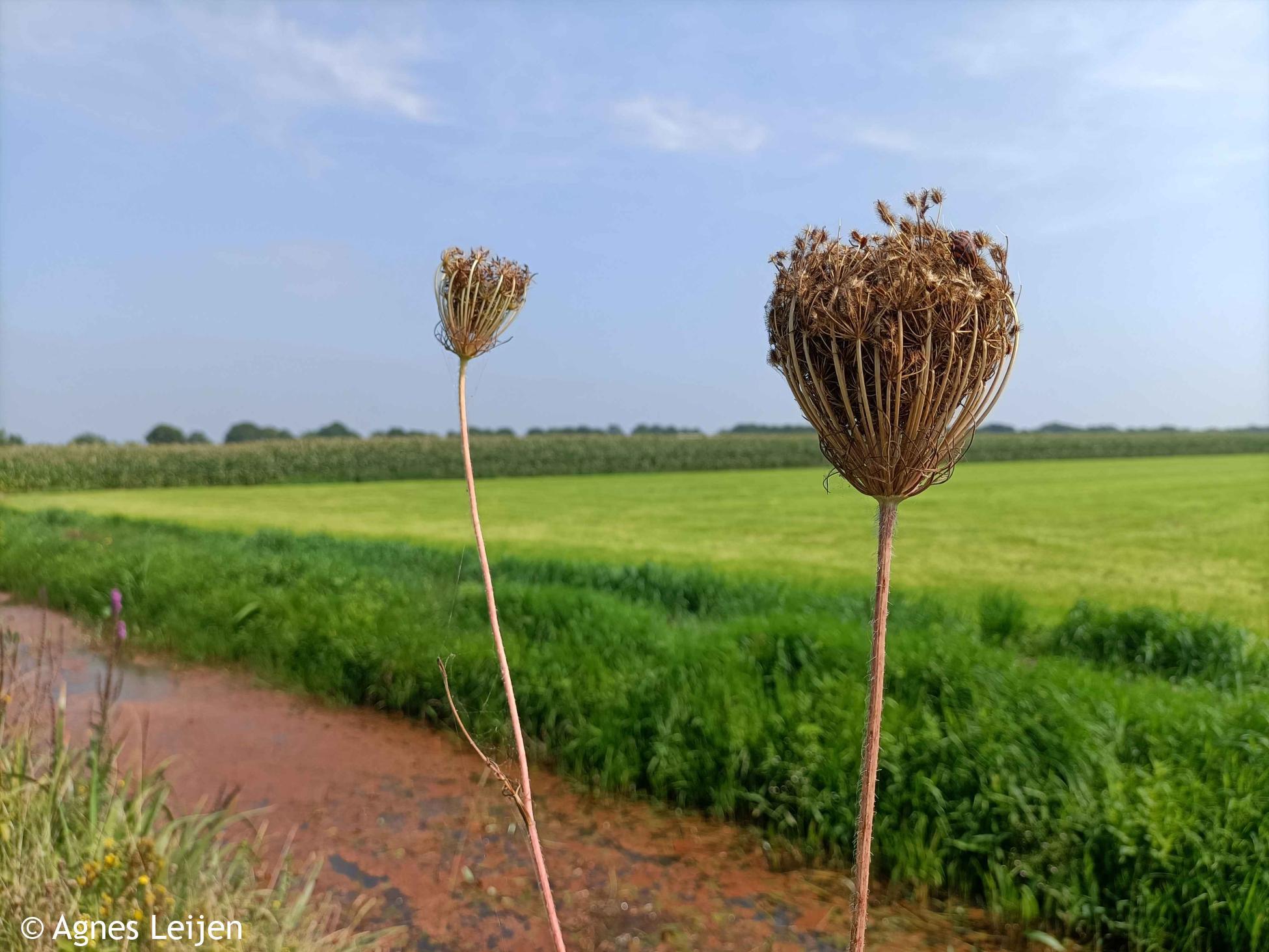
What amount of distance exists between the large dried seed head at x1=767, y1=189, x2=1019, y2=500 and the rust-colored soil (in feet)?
12.0

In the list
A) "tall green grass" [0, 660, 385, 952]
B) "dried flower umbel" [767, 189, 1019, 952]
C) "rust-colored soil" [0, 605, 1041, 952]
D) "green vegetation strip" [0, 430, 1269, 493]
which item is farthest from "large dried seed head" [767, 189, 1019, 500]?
"green vegetation strip" [0, 430, 1269, 493]

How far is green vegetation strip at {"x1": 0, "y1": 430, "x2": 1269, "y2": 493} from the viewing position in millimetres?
42375

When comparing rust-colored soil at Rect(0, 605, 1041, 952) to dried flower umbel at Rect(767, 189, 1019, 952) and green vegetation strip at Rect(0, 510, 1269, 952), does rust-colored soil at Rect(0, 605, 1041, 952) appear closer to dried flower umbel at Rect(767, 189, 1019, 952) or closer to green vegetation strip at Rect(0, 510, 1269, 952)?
green vegetation strip at Rect(0, 510, 1269, 952)

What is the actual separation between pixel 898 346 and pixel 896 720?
14.2ft

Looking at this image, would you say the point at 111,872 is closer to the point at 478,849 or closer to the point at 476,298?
the point at 478,849

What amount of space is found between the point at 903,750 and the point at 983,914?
0.83m

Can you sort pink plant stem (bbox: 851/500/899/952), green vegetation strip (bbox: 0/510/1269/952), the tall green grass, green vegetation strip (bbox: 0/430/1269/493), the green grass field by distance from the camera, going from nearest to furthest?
1. pink plant stem (bbox: 851/500/899/952)
2. the tall green grass
3. green vegetation strip (bbox: 0/510/1269/952)
4. the green grass field
5. green vegetation strip (bbox: 0/430/1269/493)

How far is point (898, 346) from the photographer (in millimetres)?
957

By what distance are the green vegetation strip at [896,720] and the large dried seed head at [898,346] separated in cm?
60

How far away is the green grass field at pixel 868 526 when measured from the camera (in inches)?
478

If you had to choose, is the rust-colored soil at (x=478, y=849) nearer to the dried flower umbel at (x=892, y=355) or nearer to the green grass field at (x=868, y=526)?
the dried flower umbel at (x=892, y=355)

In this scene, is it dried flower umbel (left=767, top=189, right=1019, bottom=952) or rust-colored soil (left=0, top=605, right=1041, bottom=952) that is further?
rust-colored soil (left=0, top=605, right=1041, bottom=952)

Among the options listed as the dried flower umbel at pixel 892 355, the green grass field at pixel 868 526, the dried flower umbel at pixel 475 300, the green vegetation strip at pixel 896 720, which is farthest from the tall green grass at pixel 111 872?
the green grass field at pixel 868 526

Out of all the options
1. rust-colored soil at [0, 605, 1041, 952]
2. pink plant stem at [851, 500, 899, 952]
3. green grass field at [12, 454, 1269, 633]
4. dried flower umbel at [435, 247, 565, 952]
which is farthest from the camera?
green grass field at [12, 454, 1269, 633]
